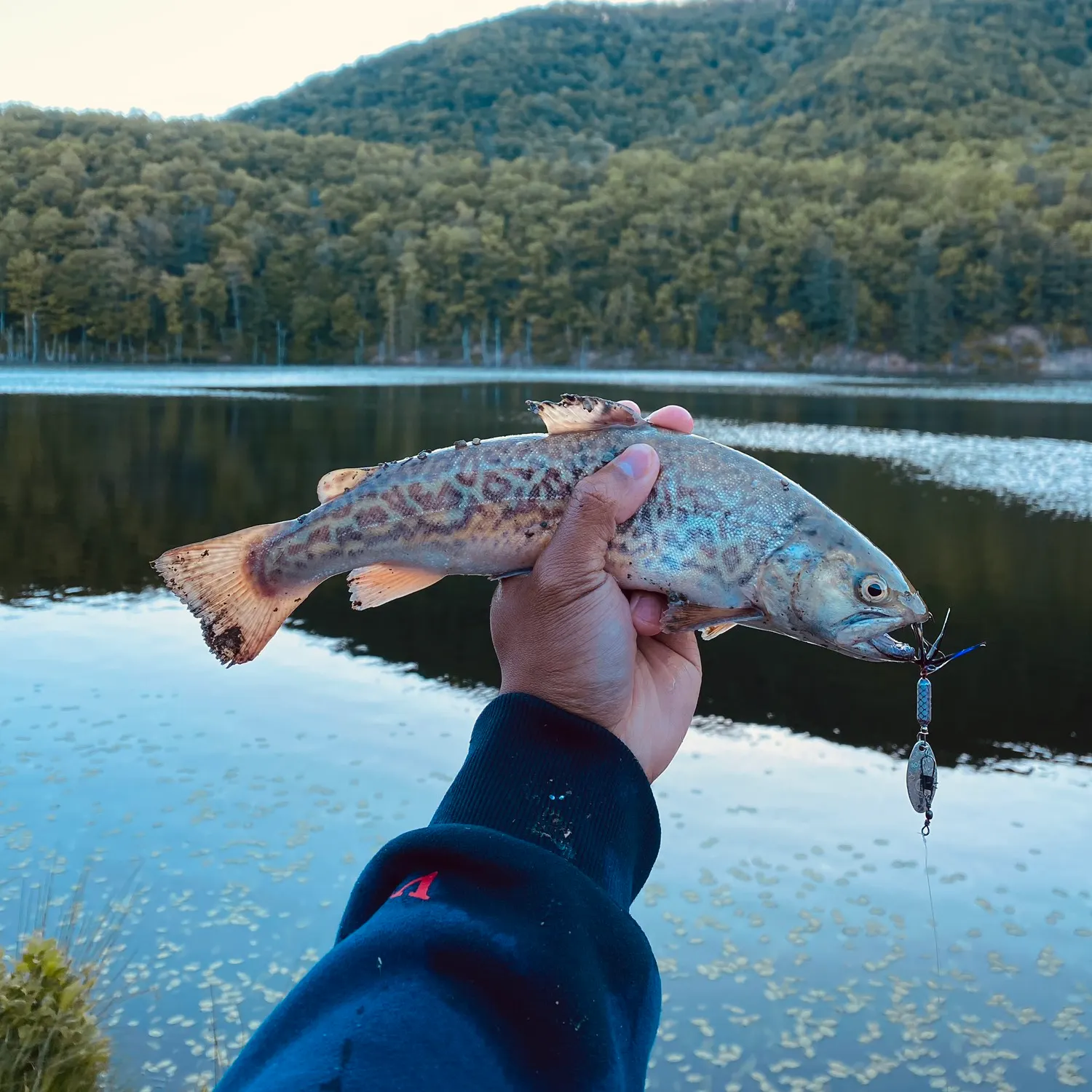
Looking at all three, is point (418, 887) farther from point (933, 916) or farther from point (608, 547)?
point (933, 916)

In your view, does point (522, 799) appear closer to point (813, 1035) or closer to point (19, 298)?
point (813, 1035)

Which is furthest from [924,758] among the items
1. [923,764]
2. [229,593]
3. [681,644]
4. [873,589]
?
[229,593]

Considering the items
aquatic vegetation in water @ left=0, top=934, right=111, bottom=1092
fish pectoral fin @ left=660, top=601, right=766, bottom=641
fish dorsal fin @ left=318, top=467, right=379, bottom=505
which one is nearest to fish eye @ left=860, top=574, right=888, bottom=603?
fish pectoral fin @ left=660, top=601, right=766, bottom=641

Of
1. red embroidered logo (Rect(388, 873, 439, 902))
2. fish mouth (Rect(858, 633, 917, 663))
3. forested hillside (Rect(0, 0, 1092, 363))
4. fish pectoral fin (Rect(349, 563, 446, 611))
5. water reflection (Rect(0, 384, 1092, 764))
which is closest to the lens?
red embroidered logo (Rect(388, 873, 439, 902))

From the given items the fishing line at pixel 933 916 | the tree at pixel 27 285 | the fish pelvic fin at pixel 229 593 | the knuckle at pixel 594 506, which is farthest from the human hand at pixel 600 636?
the tree at pixel 27 285

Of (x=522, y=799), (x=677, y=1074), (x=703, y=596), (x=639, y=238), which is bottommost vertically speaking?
(x=677, y=1074)

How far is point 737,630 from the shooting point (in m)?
22.9

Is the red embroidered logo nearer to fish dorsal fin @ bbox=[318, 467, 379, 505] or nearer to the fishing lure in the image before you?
the fishing lure

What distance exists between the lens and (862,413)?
223 ft

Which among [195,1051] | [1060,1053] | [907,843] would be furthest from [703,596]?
[907,843]

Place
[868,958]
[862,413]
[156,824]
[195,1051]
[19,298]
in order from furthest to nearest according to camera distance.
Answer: [19,298], [862,413], [156,824], [868,958], [195,1051]

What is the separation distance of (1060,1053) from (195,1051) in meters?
6.68

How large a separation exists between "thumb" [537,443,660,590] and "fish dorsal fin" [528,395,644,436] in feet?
0.78

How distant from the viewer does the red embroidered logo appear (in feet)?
7.58
